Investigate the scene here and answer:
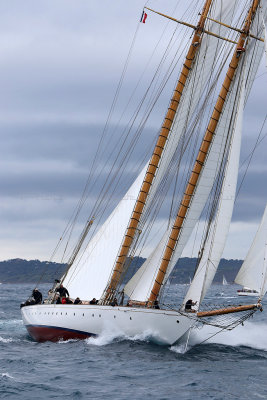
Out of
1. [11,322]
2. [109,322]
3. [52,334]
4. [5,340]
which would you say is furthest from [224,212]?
[11,322]

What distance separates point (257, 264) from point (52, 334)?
14094mm

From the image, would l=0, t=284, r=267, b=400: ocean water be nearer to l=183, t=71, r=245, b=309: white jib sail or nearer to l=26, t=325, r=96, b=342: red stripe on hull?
l=26, t=325, r=96, b=342: red stripe on hull

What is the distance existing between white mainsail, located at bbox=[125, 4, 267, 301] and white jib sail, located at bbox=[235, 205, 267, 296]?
23.5 ft

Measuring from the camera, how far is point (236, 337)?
4584 cm

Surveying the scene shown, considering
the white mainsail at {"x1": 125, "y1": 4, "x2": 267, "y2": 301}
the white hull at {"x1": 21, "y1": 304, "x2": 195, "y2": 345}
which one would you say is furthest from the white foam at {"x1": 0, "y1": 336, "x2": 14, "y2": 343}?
the white mainsail at {"x1": 125, "y1": 4, "x2": 267, "y2": 301}

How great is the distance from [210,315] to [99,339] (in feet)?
19.4

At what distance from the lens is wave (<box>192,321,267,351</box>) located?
40.3 meters

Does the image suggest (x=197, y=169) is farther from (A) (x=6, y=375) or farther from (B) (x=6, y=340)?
(B) (x=6, y=340)

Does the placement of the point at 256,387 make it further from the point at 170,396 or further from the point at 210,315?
the point at 210,315

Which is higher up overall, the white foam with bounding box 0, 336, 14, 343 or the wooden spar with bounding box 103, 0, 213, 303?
the wooden spar with bounding box 103, 0, 213, 303

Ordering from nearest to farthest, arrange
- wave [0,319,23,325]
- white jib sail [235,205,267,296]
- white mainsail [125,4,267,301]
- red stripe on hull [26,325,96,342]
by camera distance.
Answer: white jib sail [235,205,267,296]
white mainsail [125,4,267,301]
red stripe on hull [26,325,96,342]
wave [0,319,23,325]

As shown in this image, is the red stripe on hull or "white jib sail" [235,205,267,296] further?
the red stripe on hull

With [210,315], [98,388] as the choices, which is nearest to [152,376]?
[98,388]

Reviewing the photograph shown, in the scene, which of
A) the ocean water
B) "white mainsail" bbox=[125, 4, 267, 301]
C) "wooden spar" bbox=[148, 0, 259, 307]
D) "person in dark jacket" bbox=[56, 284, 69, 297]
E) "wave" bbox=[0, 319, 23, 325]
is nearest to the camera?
the ocean water
